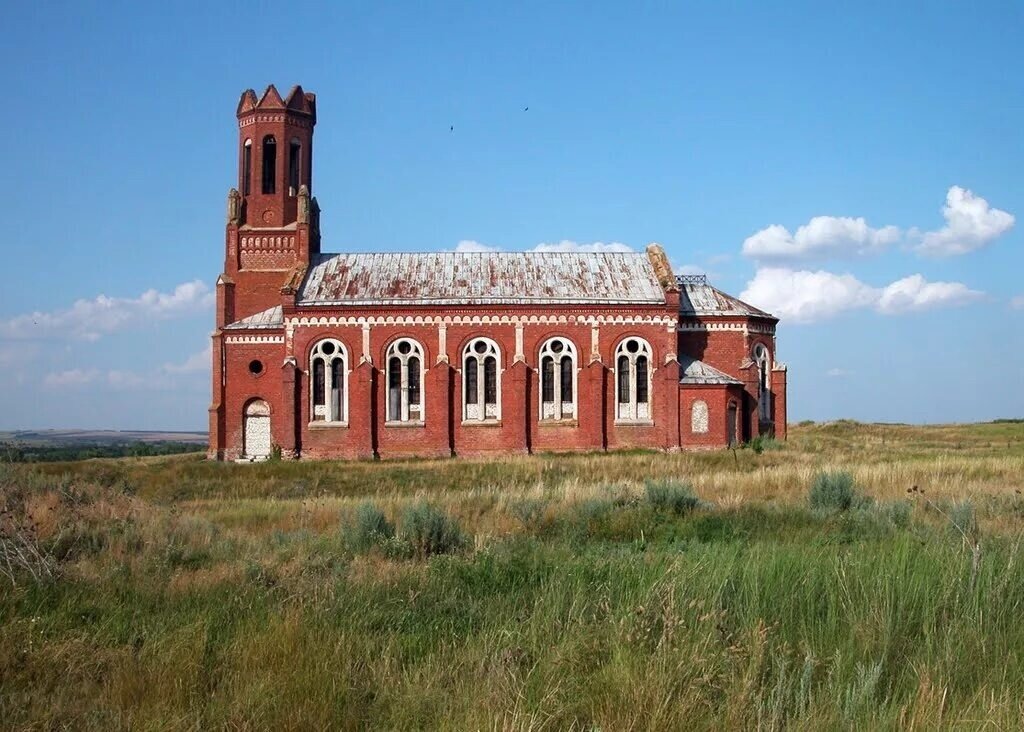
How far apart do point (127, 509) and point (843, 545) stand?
11594 millimetres

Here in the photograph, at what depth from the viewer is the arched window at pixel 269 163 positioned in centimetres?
4619

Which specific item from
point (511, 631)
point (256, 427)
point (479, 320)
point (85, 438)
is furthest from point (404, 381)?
point (85, 438)

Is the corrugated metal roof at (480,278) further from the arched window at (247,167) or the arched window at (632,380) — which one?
the arched window at (247,167)

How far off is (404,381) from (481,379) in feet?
11.2

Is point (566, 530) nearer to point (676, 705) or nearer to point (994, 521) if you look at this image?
point (994, 521)

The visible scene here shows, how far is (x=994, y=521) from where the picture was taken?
43.8 feet

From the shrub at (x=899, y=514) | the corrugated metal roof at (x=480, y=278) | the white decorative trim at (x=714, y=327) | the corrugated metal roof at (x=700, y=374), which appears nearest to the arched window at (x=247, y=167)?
the corrugated metal roof at (x=480, y=278)

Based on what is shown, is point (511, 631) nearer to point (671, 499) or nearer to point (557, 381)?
A: point (671, 499)

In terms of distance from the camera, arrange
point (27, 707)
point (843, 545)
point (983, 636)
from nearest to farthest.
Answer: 1. point (27, 707)
2. point (983, 636)
3. point (843, 545)

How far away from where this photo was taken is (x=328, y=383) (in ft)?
136

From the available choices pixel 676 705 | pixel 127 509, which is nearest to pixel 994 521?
pixel 676 705

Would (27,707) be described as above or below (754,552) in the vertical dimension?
below

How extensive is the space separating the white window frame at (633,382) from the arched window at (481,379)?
208 inches

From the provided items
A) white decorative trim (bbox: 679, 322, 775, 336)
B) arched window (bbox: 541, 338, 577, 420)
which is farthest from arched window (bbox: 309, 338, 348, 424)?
white decorative trim (bbox: 679, 322, 775, 336)
